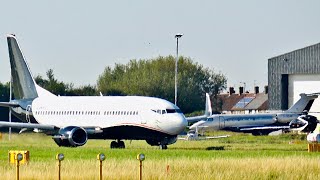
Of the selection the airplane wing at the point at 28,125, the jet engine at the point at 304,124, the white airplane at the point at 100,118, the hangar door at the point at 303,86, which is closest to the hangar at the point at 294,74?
the hangar door at the point at 303,86

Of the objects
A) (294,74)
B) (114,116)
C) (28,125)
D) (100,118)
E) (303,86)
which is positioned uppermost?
(294,74)

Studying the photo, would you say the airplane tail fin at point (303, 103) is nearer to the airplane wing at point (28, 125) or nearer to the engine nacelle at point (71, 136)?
the airplane wing at point (28, 125)

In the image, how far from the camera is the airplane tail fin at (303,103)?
114 meters

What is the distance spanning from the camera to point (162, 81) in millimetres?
155375

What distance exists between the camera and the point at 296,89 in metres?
122

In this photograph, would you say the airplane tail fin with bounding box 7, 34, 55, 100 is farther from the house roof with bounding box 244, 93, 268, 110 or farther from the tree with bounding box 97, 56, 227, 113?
the house roof with bounding box 244, 93, 268, 110

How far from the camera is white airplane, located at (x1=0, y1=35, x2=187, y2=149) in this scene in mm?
70312

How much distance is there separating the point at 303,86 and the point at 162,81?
123 ft

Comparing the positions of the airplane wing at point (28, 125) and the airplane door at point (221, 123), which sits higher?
the airplane wing at point (28, 125)

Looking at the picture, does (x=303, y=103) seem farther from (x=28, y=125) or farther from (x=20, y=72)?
(x=28, y=125)

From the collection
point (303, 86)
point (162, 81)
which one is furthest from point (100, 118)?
point (162, 81)

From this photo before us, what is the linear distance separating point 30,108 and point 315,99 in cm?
4984

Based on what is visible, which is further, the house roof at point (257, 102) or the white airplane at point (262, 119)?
the house roof at point (257, 102)

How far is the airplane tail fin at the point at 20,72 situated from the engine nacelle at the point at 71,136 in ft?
32.2
